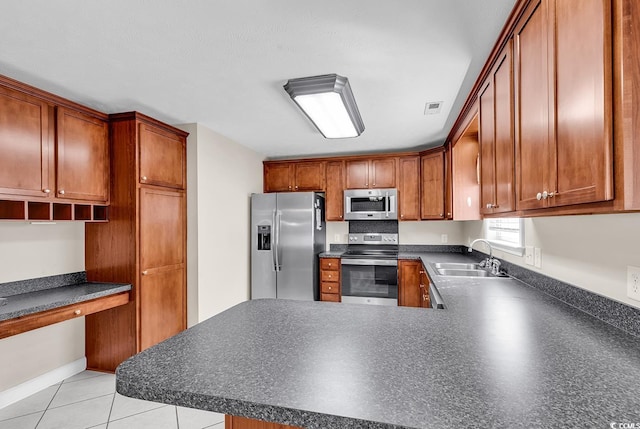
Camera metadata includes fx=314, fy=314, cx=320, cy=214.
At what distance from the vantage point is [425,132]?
350 centimetres

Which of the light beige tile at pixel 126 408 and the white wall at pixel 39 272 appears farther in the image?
the white wall at pixel 39 272

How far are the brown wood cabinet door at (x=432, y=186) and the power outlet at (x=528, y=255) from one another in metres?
2.00

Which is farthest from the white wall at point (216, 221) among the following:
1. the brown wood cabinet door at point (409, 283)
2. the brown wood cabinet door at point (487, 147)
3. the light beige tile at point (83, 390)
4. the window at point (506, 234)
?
the window at point (506, 234)

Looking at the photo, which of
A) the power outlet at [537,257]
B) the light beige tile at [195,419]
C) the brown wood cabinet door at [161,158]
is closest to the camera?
the power outlet at [537,257]

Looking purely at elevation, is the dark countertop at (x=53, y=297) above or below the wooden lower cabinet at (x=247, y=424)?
above

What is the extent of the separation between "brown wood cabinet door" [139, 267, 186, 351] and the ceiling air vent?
9.11 feet

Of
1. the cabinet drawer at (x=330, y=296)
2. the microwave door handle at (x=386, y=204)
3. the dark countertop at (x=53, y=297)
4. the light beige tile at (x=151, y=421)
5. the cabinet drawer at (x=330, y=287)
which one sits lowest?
the light beige tile at (x=151, y=421)

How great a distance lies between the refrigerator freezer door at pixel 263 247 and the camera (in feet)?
13.4

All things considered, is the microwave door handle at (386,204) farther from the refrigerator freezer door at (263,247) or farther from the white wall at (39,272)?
the white wall at (39,272)

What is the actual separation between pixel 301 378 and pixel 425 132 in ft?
10.7

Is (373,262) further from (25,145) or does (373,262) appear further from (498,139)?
(25,145)

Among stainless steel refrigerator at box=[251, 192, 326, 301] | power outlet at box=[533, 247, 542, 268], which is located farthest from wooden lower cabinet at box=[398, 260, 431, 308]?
power outlet at box=[533, 247, 542, 268]

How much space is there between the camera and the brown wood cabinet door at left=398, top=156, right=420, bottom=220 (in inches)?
167

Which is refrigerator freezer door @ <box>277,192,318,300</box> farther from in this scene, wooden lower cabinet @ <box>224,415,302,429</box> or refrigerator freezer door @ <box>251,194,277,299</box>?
wooden lower cabinet @ <box>224,415,302,429</box>
